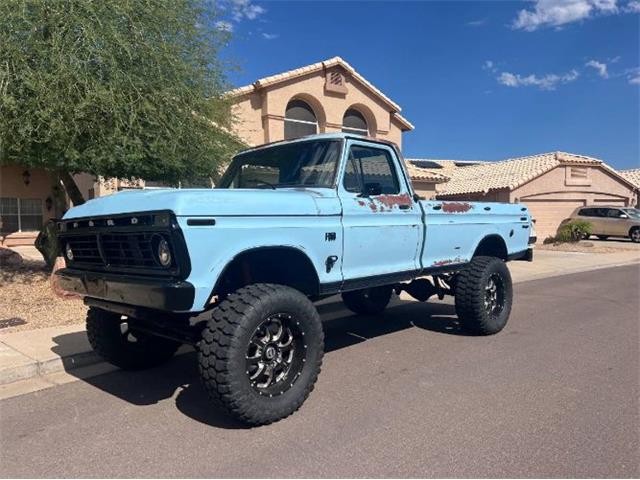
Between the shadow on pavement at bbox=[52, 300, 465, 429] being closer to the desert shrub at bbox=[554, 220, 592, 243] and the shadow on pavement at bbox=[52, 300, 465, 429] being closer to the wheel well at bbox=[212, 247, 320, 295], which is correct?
the wheel well at bbox=[212, 247, 320, 295]

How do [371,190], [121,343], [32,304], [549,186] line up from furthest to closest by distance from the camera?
[549,186] < [32,304] < [121,343] < [371,190]

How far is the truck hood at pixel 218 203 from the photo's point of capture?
12.4ft

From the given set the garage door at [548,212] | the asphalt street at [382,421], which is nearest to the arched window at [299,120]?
the garage door at [548,212]

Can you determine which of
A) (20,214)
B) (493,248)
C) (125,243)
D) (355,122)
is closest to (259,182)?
(125,243)

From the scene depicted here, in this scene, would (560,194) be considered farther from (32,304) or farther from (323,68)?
(32,304)

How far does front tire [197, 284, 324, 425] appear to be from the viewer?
12.5 feet

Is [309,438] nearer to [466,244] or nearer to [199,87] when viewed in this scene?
[466,244]

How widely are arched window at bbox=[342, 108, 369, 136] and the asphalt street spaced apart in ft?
51.0

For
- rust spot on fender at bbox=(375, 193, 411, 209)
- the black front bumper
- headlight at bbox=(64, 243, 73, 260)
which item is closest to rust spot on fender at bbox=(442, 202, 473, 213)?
rust spot on fender at bbox=(375, 193, 411, 209)

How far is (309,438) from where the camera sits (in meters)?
3.80

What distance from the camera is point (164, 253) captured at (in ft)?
12.5

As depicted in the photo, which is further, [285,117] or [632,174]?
[632,174]

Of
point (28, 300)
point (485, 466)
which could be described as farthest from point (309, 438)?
point (28, 300)

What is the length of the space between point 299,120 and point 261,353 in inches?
650
